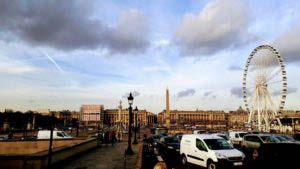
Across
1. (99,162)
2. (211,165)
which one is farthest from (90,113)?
(211,165)

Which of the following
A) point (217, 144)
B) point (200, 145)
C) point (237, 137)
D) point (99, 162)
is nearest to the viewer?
point (217, 144)

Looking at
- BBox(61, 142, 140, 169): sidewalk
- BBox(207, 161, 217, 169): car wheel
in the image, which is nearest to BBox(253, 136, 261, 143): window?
BBox(61, 142, 140, 169): sidewalk

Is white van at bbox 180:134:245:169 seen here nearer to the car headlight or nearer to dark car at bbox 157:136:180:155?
the car headlight

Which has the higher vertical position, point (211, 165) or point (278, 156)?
point (278, 156)

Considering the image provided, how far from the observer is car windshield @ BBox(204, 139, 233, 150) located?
16.8 metres

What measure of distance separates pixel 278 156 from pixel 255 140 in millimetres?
14951

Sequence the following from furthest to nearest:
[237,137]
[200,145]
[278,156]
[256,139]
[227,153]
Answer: [237,137] → [256,139] → [200,145] → [227,153] → [278,156]

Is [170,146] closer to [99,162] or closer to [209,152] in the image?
[99,162]

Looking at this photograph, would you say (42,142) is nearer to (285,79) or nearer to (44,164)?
(44,164)

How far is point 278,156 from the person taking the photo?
1233cm

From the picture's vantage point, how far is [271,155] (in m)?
12.6

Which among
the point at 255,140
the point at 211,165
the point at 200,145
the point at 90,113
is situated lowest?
the point at 211,165

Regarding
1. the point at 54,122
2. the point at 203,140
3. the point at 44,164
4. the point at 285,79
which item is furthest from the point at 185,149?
the point at 285,79

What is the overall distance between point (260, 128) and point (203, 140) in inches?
2353
